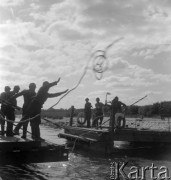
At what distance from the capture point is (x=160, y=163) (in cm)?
1538

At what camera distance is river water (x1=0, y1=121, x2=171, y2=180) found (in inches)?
471

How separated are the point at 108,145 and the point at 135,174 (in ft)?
15.1

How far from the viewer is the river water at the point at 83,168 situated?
11953mm

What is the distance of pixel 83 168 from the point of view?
13719 mm

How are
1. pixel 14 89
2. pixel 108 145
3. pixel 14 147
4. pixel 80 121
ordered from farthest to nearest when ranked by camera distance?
pixel 80 121
pixel 108 145
pixel 14 89
pixel 14 147

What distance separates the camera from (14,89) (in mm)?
13164

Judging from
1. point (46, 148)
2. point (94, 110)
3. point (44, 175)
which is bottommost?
point (44, 175)

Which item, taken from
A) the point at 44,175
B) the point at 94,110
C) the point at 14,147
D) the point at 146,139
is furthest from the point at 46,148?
the point at 94,110

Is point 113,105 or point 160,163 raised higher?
point 113,105

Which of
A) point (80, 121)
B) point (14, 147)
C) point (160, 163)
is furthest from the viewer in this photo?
point (80, 121)

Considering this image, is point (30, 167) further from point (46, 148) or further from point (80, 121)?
point (80, 121)

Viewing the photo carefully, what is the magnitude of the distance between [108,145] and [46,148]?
7.39 metres

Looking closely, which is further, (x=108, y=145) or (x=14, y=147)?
(x=108, y=145)

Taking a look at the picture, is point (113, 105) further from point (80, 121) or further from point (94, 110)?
point (80, 121)
